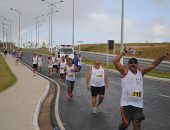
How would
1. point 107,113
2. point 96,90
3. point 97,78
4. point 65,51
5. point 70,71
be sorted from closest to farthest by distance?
1. point 107,113
2. point 97,78
3. point 96,90
4. point 70,71
5. point 65,51

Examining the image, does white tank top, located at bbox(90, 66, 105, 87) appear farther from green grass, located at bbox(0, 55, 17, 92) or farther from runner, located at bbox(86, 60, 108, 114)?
green grass, located at bbox(0, 55, 17, 92)

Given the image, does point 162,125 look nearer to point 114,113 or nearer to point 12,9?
point 114,113

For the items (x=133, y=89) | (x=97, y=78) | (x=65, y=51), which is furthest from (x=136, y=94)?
(x=65, y=51)

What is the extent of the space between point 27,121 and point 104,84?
3.71 metres

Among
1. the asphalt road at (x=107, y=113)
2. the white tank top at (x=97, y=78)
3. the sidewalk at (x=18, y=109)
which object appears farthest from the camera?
the white tank top at (x=97, y=78)

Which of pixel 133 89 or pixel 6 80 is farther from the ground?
pixel 133 89

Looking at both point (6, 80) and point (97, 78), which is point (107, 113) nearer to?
point (97, 78)

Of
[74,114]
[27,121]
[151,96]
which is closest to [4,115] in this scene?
[27,121]

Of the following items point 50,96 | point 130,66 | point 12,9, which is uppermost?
point 12,9

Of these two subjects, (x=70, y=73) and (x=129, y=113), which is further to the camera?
(x=70, y=73)

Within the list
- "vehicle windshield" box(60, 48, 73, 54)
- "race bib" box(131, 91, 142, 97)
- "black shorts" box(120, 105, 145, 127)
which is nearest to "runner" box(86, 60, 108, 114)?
"black shorts" box(120, 105, 145, 127)

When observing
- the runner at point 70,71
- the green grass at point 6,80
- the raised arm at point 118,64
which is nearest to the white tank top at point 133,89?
the raised arm at point 118,64

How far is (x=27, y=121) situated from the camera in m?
13.0

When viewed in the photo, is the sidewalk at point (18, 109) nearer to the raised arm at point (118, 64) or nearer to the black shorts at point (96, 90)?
the black shorts at point (96, 90)
